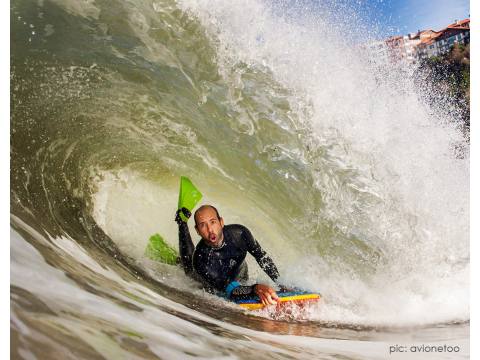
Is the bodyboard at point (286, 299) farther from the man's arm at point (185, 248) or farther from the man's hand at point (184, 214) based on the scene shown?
the man's hand at point (184, 214)

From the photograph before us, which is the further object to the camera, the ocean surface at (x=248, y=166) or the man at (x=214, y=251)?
the man at (x=214, y=251)

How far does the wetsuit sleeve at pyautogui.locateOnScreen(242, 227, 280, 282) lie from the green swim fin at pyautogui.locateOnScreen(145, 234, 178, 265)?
381mm

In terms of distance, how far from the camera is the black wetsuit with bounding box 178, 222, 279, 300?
100 inches

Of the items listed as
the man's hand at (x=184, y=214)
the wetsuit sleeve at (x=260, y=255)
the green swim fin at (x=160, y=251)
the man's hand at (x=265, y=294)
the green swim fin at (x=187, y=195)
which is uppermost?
the green swim fin at (x=187, y=195)

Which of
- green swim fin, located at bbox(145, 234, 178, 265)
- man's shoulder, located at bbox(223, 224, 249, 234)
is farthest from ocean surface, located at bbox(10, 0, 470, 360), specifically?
man's shoulder, located at bbox(223, 224, 249, 234)

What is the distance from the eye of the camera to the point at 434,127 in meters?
3.24

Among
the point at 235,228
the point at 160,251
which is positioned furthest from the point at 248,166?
the point at 160,251

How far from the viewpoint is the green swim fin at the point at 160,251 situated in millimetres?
2570

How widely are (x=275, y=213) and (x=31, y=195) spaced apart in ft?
4.29

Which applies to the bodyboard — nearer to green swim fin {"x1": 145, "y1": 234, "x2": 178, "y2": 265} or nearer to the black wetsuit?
the black wetsuit

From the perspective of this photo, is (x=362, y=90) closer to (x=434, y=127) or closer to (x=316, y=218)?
(x=434, y=127)

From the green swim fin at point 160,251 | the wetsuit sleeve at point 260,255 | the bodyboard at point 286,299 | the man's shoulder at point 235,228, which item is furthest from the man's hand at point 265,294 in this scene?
the green swim fin at point 160,251

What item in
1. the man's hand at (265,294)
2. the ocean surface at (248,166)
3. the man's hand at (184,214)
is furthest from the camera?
the man's hand at (184,214)

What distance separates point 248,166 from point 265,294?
28.9 inches
